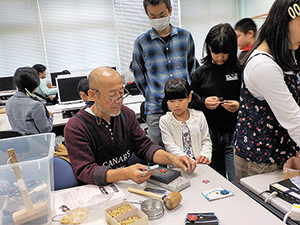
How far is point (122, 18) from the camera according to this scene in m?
6.25

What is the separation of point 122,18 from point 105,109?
5.48 metres

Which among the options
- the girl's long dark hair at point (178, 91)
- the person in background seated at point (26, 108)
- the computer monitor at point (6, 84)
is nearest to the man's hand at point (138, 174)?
the girl's long dark hair at point (178, 91)

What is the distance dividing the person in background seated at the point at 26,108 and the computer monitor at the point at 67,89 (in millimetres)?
→ 938

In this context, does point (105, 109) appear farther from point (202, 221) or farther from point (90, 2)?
point (90, 2)

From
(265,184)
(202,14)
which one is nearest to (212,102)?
(265,184)

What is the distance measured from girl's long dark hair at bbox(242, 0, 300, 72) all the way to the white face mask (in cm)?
89

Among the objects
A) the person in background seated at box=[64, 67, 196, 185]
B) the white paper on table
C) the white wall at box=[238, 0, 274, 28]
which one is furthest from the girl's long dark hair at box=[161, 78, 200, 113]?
the white wall at box=[238, 0, 274, 28]

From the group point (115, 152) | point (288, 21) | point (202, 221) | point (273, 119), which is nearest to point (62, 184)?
point (115, 152)

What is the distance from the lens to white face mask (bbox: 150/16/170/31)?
72.6 inches

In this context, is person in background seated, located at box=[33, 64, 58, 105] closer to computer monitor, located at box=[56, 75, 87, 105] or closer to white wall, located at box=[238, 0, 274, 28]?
computer monitor, located at box=[56, 75, 87, 105]

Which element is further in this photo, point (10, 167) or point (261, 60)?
point (261, 60)

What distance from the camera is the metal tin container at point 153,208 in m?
0.94

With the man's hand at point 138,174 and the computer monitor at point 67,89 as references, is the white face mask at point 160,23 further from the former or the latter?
the computer monitor at point 67,89

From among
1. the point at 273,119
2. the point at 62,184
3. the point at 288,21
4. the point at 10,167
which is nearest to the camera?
the point at 10,167
